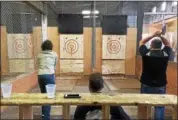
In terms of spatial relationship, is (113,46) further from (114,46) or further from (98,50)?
(98,50)

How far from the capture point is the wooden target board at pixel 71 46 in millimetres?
7367

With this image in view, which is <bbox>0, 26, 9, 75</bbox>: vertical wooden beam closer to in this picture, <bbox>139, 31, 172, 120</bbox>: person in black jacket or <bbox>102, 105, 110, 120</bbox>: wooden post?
<bbox>139, 31, 172, 120</bbox>: person in black jacket

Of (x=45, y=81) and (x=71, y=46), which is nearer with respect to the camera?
(x=45, y=81)

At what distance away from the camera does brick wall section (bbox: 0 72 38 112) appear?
4.37 metres

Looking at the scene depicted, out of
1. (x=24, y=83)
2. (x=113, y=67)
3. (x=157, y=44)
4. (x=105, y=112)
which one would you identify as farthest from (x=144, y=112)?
(x=113, y=67)

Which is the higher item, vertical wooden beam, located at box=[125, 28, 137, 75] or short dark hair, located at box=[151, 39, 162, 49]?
short dark hair, located at box=[151, 39, 162, 49]

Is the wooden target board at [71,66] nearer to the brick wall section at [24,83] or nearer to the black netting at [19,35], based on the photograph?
the black netting at [19,35]

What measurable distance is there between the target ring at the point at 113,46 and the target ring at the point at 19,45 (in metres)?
2.44

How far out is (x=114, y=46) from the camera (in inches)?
289

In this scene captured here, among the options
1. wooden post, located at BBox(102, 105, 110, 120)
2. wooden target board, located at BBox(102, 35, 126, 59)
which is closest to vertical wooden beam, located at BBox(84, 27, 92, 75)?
wooden target board, located at BBox(102, 35, 126, 59)

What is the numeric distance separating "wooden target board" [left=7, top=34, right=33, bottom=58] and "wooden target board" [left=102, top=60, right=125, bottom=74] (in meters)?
2.21

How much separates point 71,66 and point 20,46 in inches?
77.5

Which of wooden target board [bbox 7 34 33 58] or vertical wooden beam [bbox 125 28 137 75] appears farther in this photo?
vertical wooden beam [bbox 125 28 137 75]

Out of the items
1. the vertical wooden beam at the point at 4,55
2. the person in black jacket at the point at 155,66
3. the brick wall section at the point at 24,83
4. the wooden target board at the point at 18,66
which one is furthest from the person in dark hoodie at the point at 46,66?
the vertical wooden beam at the point at 4,55
